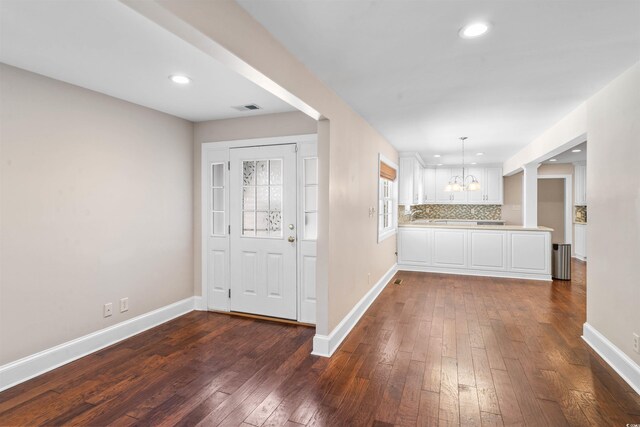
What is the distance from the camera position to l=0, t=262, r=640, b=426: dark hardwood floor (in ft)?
7.07

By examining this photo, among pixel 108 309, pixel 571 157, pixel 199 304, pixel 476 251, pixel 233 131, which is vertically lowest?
pixel 199 304

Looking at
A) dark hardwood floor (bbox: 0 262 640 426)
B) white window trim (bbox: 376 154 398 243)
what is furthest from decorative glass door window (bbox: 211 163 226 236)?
white window trim (bbox: 376 154 398 243)

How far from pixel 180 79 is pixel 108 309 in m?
2.31

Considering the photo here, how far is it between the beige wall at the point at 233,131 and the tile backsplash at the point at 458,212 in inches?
211

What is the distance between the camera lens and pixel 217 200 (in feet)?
14.2

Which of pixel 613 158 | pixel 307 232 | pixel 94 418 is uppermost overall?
pixel 613 158

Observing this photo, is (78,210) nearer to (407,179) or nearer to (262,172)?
(262,172)

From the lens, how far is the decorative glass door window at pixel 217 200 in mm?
4305

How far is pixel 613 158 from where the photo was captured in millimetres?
2812

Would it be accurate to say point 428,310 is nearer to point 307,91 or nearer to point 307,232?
point 307,232

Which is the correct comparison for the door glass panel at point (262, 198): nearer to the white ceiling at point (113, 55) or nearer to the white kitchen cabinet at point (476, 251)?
the white ceiling at point (113, 55)

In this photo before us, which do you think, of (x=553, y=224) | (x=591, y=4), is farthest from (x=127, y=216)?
(x=553, y=224)

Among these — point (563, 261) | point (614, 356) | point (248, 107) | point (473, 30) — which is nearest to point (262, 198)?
point (248, 107)

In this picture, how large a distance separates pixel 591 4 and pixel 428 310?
3.46 m
